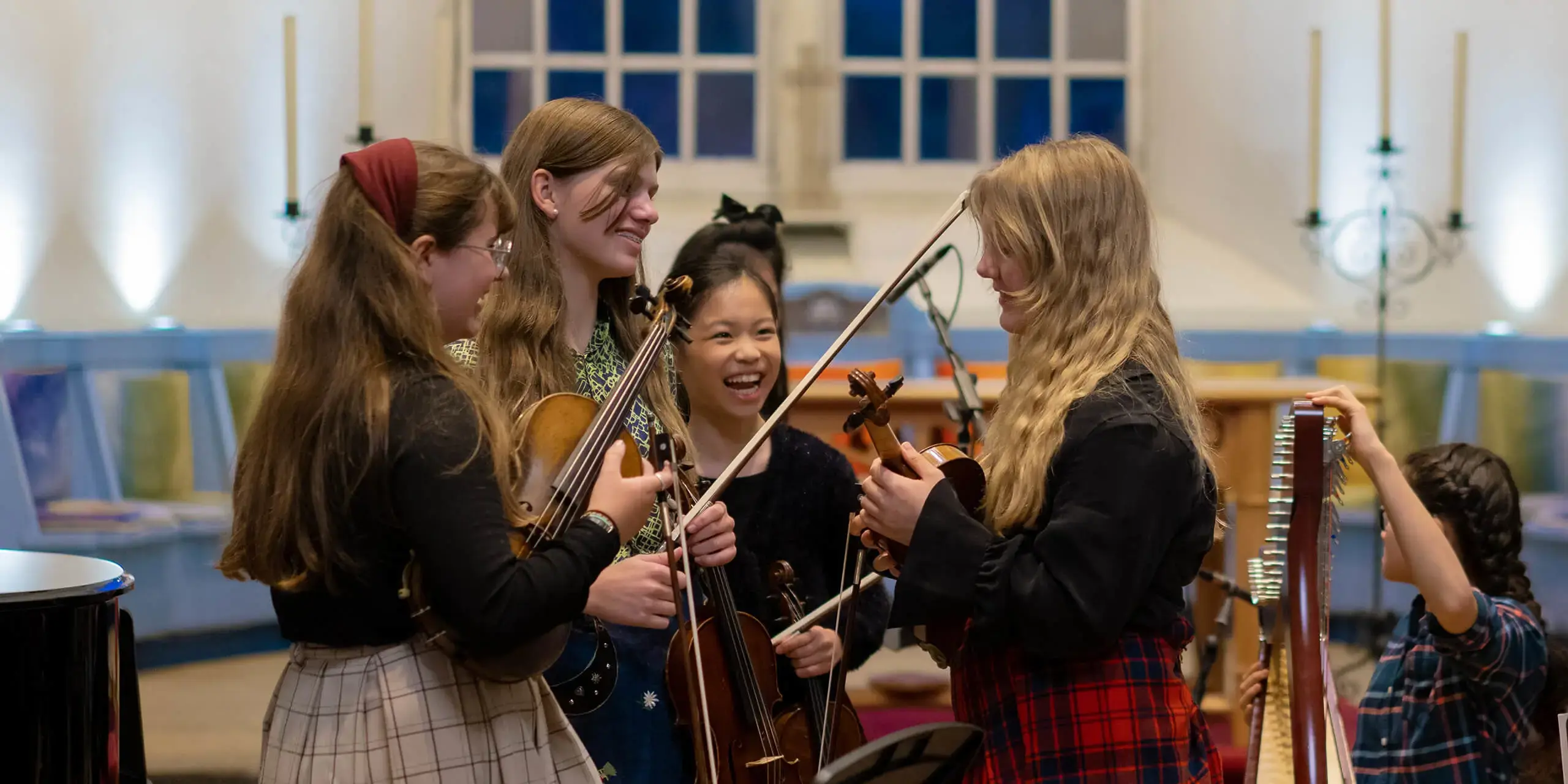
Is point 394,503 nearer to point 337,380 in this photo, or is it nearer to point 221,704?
point 337,380

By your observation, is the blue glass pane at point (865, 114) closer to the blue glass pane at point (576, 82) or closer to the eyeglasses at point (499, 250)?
the blue glass pane at point (576, 82)

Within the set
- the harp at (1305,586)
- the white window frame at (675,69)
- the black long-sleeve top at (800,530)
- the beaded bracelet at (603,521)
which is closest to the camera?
the harp at (1305,586)

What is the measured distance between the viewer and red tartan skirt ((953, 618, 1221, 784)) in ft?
5.42

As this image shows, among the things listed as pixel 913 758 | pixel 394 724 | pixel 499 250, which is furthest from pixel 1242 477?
pixel 394 724

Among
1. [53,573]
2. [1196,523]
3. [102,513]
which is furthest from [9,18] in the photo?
[1196,523]

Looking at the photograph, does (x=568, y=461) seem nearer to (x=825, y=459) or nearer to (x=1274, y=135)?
(x=825, y=459)

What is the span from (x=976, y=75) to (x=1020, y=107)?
0.23m

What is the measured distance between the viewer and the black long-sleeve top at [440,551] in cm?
141

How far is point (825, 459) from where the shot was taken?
2.23 m

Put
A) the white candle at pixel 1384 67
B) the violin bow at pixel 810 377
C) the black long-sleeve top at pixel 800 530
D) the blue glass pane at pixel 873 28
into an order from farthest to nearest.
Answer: the blue glass pane at pixel 873 28 → the white candle at pixel 1384 67 → the black long-sleeve top at pixel 800 530 → the violin bow at pixel 810 377

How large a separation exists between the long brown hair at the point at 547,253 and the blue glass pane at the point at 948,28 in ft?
15.5

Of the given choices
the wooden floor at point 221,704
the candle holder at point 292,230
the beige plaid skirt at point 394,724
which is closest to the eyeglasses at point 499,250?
the beige plaid skirt at point 394,724

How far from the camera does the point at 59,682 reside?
198 cm

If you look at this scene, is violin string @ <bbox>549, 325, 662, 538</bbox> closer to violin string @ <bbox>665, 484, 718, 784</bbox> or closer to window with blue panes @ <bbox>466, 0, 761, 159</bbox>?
violin string @ <bbox>665, 484, 718, 784</bbox>
